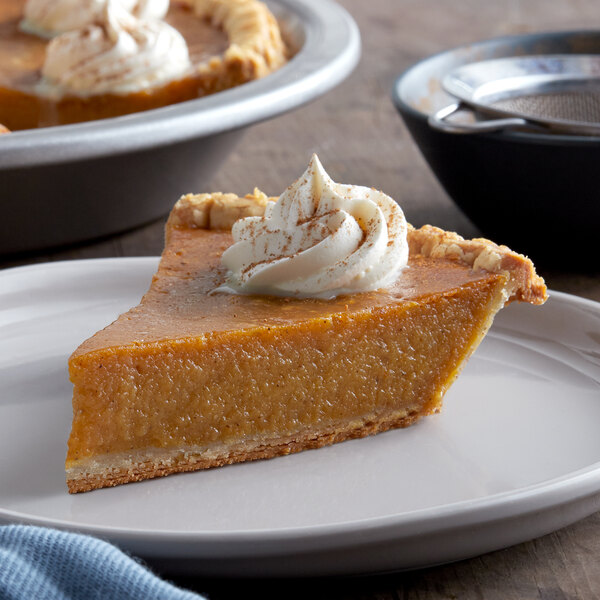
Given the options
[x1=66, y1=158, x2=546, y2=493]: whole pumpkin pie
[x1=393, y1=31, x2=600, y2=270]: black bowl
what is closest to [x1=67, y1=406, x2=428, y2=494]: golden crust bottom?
[x1=66, y1=158, x2=546, y2=493]: whole pumpkin pie

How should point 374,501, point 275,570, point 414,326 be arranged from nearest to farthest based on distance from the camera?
point 275,570
point 374,501
point 414,326

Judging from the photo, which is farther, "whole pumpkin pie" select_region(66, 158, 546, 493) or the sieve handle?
the sieve handle

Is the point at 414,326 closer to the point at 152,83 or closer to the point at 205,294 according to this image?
the point at 205,294

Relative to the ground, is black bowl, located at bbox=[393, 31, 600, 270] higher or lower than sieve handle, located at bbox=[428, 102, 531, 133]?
lower

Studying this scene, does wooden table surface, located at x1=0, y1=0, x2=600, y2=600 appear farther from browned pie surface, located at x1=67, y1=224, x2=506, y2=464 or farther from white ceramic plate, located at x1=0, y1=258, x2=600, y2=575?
browned pie surface, located at x1=67, y1=224, x2=506, y2=464

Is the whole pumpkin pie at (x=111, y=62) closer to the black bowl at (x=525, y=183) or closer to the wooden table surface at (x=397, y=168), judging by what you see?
the wooden table surface at (x=397, y=168)

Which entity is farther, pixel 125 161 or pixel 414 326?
pixel 125 161

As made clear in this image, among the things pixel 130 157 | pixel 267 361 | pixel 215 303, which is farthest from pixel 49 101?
pixel 267 361

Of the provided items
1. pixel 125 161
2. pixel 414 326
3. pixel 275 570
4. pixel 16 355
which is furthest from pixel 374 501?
pixel 125 161

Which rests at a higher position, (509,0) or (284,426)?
(284,426)
